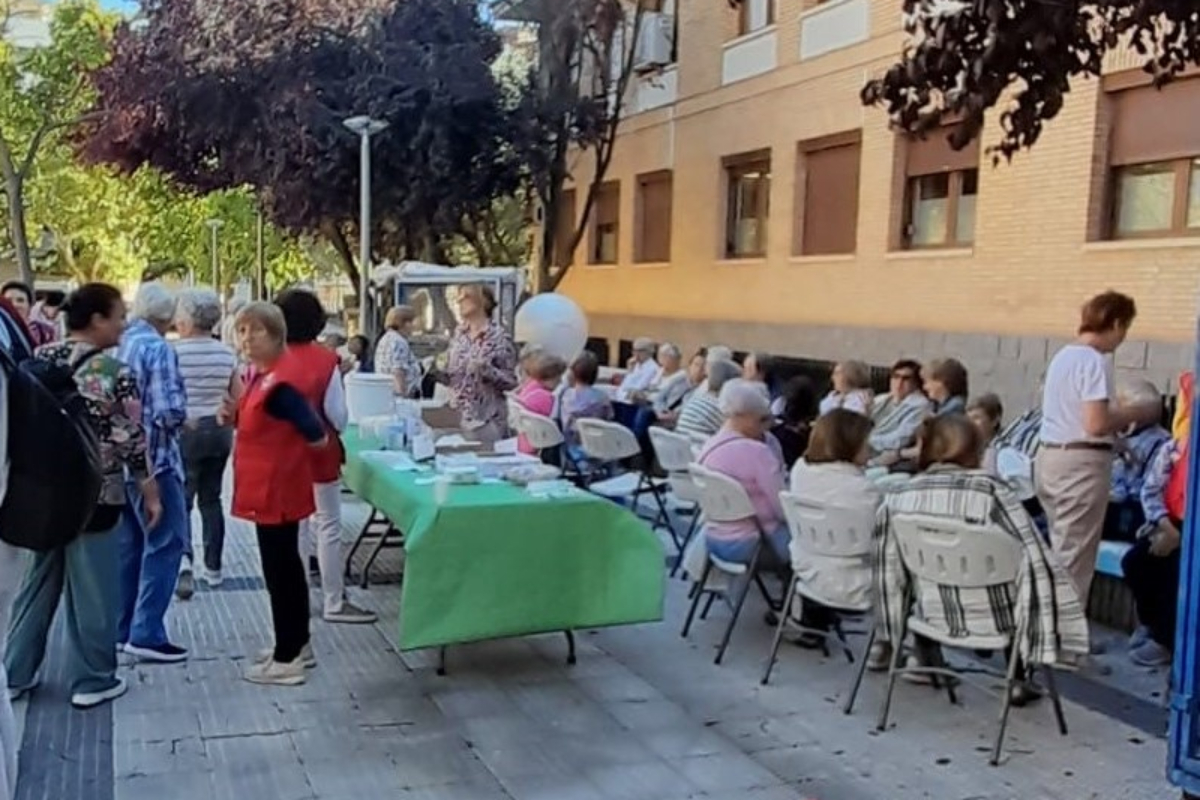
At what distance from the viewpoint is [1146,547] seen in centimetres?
542

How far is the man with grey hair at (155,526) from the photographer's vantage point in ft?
16.7

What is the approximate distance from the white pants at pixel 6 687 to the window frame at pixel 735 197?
12445mm

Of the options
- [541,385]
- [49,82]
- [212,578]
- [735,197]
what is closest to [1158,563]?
[541,385]

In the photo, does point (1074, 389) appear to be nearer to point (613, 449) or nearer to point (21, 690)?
point (613, 449)

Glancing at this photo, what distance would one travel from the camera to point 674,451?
6.95 m

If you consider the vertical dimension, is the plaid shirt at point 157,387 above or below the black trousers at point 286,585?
above

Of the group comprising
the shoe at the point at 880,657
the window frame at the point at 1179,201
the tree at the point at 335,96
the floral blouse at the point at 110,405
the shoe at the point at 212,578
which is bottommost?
the shoe at the point at 212,578

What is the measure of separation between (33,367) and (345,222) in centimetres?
1527

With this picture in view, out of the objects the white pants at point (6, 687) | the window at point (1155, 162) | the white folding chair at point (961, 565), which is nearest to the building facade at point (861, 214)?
the window at point (1155, 162)

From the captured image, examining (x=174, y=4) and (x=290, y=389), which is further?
(x=174, y=4)

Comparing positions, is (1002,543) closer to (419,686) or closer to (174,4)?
(419,686)

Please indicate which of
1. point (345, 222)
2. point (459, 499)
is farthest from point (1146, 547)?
point (345, 222)

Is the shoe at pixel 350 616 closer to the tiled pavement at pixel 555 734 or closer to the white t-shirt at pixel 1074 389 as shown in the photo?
the tiled pavement at pixel 555 734

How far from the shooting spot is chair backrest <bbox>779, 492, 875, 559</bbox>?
4.72 metres
